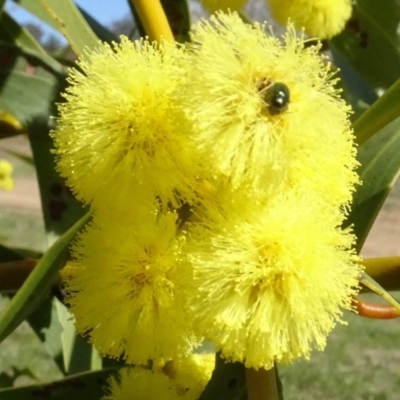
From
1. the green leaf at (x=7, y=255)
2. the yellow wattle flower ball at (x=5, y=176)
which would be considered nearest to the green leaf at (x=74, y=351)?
the green leaf at (x=7, y=255)

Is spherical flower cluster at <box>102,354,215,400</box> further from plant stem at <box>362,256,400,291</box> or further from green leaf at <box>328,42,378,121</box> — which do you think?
green leaf at <box>328,42,378,121</box>

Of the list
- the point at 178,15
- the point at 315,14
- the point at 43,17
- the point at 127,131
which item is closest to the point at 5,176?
the point at 43,17

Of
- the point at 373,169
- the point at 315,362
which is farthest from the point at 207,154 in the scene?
the point at 315,362

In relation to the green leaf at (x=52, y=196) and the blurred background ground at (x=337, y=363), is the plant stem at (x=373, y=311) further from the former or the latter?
the blurred background ground at (x=337, y=363)

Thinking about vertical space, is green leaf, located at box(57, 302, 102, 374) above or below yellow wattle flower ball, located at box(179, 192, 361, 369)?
below

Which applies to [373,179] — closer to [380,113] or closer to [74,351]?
[380,113]

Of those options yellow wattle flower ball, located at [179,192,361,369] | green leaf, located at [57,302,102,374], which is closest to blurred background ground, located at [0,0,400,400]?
green leaf, located at [57,302,102,374]
